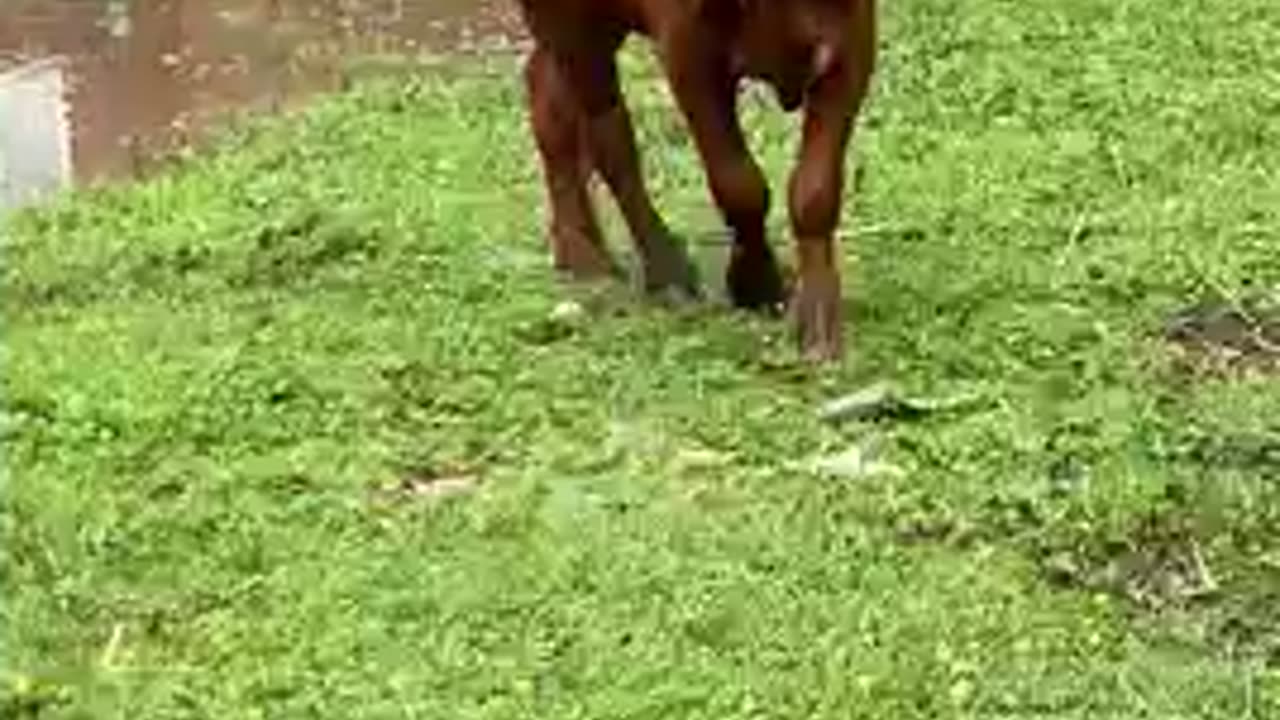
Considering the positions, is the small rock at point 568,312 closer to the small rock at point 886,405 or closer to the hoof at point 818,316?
the hoof at point 818,316

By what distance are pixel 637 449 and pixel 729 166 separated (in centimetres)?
114

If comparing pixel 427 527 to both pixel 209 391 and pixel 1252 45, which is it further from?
pixel 1252 45

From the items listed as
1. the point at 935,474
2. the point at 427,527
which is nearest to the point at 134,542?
the point at 427,527

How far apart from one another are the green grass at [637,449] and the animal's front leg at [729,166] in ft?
0.47

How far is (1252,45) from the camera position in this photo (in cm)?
1095

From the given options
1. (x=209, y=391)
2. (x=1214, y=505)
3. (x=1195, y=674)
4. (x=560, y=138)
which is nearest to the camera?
(x=1195, y=674)

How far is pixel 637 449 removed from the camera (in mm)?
6770

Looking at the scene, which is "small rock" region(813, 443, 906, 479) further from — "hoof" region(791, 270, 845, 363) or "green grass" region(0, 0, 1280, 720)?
"hoof" region(791, 270, 845, 363)

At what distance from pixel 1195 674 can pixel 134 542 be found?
6.59 ft

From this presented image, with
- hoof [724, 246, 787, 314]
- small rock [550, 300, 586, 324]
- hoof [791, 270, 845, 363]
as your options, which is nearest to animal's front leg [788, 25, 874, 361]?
hoof [791, 270, 845, 363]

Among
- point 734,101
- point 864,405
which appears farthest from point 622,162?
point 864,405

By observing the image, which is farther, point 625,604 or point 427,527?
point 427,527

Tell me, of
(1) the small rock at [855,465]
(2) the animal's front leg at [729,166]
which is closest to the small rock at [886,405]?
(1) the small rock at [855,465]

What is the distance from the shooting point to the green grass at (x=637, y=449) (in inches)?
217
